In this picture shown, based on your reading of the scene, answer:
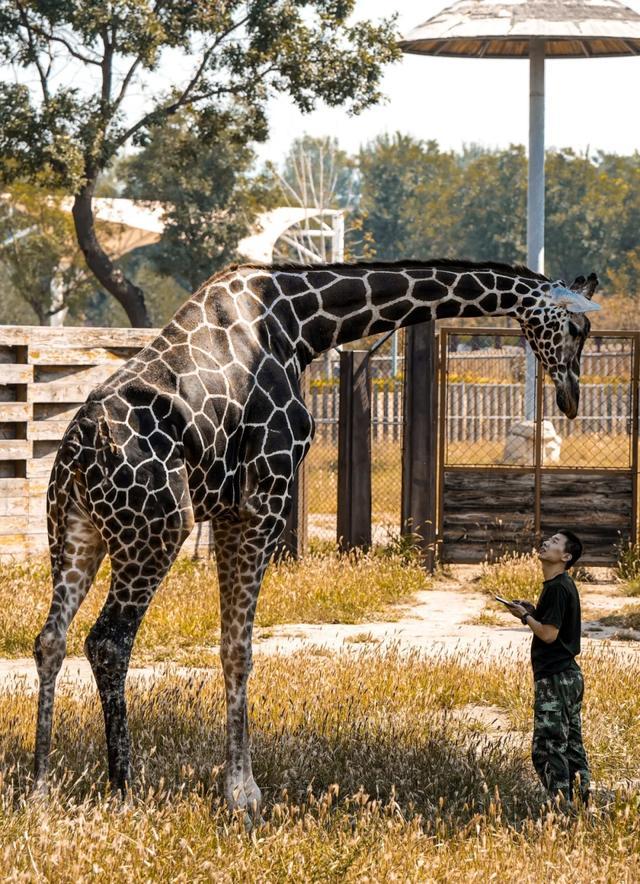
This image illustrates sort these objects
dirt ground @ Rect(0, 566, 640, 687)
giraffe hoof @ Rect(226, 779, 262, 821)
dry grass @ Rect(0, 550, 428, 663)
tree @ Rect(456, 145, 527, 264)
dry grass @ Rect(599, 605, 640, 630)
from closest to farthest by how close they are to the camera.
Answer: giraffe hoof @ Rect(226, 779, 262, 821), dirt ground @ Rect(0, 566, 640, 687), dry grass @ Rect(0, 550, 428, 663), dry grass @ Rect(599, 605, 640, 630), tree @ Rect(456, 145, 527, 264)

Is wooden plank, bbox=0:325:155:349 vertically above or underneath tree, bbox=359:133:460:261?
underneath

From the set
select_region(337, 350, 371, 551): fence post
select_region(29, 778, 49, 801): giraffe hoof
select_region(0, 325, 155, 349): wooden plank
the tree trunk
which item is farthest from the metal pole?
select_region(29, 778, 49, 801): giraffe hoof

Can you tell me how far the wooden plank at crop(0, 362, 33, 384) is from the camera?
1198 cm

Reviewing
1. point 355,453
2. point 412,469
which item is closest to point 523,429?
point 412,469

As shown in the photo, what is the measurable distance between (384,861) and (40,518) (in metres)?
7.57

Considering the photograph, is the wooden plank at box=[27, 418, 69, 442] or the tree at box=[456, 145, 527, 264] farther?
the tree at box=[456, 145, 527, 264]

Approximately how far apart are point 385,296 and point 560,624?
1.87 meters

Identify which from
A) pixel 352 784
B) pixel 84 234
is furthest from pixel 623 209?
pixel 352 784

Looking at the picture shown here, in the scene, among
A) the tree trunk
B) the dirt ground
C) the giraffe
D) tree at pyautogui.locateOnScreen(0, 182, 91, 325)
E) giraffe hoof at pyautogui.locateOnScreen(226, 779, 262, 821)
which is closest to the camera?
the giraffe

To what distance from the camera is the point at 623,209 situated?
3179 inches

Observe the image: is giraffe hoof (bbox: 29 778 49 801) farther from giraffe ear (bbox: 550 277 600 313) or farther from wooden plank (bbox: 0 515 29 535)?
A: wooden plank (bbox: 0 515 29 535)

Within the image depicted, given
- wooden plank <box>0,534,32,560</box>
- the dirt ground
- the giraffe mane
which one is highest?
the giraffe mane

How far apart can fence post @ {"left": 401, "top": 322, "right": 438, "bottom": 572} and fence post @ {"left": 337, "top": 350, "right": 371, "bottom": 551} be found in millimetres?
419

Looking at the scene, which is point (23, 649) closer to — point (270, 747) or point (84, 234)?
point (270, 747)
